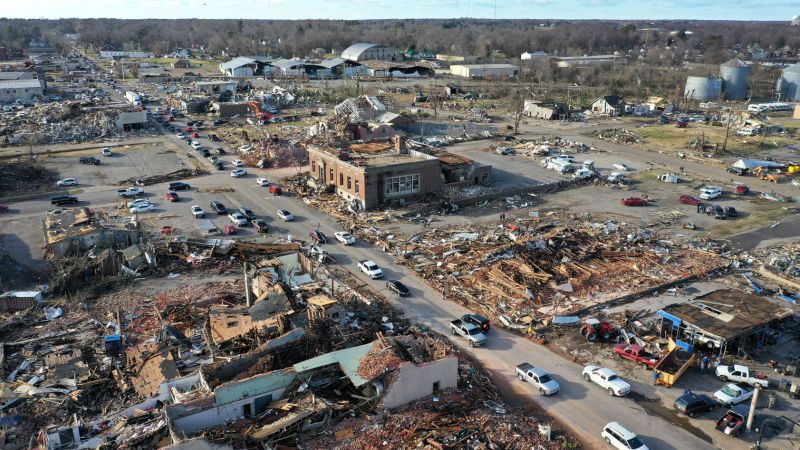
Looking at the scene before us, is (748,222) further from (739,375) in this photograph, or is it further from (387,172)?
(387,172)

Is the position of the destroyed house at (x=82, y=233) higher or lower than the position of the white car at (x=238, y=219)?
higher

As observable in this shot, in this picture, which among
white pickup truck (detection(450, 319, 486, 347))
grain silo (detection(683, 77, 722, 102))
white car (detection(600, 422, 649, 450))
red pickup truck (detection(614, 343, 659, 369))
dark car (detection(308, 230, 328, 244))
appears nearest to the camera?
white car (detection(600, 422, 649, 450))

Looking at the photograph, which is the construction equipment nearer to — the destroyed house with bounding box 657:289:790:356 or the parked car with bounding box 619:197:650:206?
the destroyed house with bounding box 657:289:790:356

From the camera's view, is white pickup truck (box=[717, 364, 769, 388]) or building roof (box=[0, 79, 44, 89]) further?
building roof (box=[0, 79, 44, 89])

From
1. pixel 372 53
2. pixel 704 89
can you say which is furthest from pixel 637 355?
pixel 372 53

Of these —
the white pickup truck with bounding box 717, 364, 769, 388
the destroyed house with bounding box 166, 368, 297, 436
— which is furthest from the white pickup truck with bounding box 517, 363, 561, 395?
the destroyed house with bounding box 166, 368, 297, 436

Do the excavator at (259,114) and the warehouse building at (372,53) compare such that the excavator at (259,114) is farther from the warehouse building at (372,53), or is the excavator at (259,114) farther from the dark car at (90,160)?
the warehouse building at (372,53)

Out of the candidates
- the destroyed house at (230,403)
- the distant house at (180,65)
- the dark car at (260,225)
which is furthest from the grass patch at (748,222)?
the distant house at (180,65)
